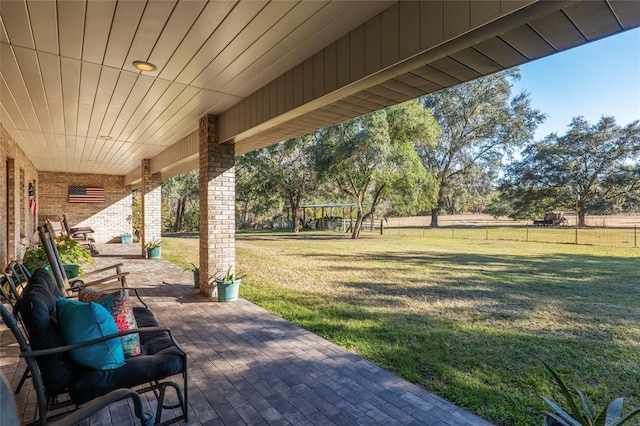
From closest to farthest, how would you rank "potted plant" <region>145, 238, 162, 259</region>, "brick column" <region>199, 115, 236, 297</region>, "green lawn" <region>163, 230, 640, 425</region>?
1. "green lawn" <region>163, 230, 640, 425</region>
2. "brick column" <region>199, 115, 236, 297</region>
3. "potted plant" <region>145, 238, 162, 259</region>

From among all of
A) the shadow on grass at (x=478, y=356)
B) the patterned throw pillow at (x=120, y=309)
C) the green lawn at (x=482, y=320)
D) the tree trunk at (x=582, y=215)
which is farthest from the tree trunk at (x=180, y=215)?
the tree trunk at (x=582, y=215)

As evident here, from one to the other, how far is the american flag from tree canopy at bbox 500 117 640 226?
24588 millimetres

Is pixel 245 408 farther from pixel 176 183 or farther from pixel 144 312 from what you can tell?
pixel 176 183

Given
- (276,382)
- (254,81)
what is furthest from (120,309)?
(254,81)

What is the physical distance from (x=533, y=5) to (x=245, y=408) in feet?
9.86

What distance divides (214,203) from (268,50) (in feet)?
9.15

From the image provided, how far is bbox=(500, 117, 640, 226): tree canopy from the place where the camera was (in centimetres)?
2088

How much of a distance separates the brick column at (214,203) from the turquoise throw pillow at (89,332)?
125 inches

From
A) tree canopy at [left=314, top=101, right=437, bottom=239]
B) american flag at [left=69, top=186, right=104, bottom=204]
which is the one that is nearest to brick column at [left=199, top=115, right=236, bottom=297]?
tree canopy at [left=314, top=101, right=437, bottom=239]

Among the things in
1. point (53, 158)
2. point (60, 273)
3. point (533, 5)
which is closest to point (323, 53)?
point (533, 5)

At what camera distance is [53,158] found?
29.5ft

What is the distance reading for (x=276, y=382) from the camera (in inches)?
103

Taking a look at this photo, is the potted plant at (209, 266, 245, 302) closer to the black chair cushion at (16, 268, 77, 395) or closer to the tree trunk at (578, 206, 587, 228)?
the black chair cushion at (16, 268, 77, 395)

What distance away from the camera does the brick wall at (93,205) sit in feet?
39.8
